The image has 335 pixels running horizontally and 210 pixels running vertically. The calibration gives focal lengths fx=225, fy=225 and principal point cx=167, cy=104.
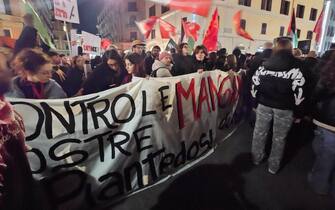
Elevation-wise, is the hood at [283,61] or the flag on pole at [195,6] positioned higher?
the flag on pole at [195,6]

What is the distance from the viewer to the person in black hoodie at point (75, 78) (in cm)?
376

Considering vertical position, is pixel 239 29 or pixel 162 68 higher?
pixel 239 29

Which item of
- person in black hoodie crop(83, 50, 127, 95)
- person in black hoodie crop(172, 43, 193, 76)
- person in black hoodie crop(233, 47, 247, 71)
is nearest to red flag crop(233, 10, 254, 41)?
person in black hoodie crop(233, 47, 247, 71)

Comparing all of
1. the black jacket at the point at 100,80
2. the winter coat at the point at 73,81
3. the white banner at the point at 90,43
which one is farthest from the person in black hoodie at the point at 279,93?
the white banner at the point at 90,43

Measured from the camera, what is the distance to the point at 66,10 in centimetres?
388

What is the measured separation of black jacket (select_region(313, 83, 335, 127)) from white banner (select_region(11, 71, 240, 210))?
55.2 inches

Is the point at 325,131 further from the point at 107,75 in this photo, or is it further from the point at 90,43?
the point at 90,43

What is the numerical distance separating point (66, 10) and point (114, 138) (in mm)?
2793

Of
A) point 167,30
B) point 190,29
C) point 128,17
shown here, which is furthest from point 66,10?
point 128,17

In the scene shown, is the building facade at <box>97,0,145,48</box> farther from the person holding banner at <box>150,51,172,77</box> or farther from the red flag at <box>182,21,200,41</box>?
the person holding banner at <box>150,51,172,77</box>

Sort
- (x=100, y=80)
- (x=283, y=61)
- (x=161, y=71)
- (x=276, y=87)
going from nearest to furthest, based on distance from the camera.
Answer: (x=283, y=61)
(x=276, y=87)
(x=100, y=80)
(x=161, y=71)

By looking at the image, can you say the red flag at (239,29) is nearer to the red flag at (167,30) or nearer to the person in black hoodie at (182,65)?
the red flag at (167,30)

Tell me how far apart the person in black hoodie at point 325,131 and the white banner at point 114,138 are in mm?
1432

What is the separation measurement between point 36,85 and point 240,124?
156 inches
